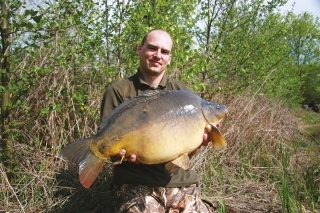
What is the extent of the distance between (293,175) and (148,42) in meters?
2.71

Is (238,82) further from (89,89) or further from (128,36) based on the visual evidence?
(89,89)

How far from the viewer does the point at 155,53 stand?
2.44 metres

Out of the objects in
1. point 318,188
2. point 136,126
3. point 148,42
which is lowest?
point 318,188

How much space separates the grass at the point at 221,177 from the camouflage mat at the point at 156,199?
66 centimetres

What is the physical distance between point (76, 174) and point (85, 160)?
1599mm

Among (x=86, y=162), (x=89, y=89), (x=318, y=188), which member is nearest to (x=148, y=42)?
(x=86, y=162)

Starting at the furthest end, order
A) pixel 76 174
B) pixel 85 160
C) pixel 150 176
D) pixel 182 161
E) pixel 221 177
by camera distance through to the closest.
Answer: pixel 221 177 < pixel 76 174 < pixel 150 176 < pixel 182 161 < pixel 85 160

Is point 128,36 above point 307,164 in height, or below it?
above

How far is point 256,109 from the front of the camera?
18.0ft

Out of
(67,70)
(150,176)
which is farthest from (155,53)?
(67,70)

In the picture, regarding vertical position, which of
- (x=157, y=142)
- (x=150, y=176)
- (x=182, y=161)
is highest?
(x=157, y=142)

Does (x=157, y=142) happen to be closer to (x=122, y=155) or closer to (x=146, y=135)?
(x=146, y=135)

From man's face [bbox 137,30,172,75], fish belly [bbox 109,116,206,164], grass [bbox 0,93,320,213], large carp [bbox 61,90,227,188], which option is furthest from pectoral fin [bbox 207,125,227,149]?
grass [bbox 0,93,320,213]

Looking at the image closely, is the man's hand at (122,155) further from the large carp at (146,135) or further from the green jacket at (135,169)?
the green jacket at (135,169)
